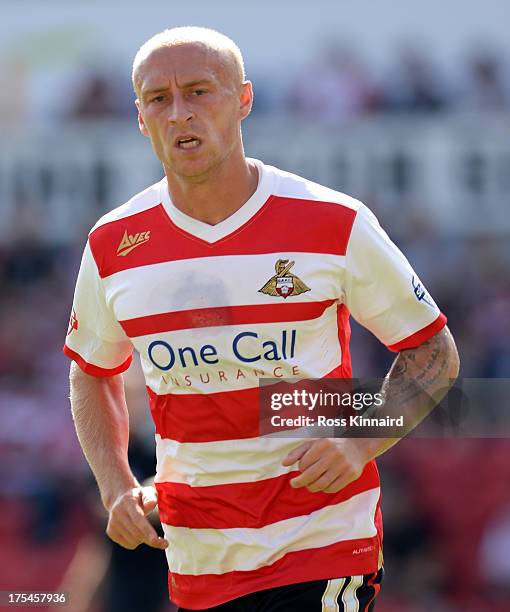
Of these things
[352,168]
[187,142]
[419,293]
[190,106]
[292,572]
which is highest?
[190,106]

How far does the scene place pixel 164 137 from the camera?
145 inches

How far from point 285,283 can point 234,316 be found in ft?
0.58

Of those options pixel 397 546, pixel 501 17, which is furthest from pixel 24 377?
pixel 501 17

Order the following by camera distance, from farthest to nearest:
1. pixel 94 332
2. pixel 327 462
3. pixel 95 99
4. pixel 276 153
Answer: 1. pixel 95 99
2. pixel 276 153
3. pixel 94 332
4. pixel 327 462

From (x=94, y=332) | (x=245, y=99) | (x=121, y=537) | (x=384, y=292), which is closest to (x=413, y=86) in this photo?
(x=245, y=99)

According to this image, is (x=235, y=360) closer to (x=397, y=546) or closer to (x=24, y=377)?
(x=397, y=546)

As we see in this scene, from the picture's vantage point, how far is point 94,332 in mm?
4000

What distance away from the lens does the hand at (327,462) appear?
3557 mm

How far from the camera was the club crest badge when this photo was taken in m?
3.66

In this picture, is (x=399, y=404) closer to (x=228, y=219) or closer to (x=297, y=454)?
(x=297, y=454)

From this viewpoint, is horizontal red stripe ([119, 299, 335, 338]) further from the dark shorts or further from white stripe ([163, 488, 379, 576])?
the dark shorts

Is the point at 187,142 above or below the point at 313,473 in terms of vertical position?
above

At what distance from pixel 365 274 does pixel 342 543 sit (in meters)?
0.79

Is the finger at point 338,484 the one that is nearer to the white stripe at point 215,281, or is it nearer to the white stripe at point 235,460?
the white stripe at point 235,460
